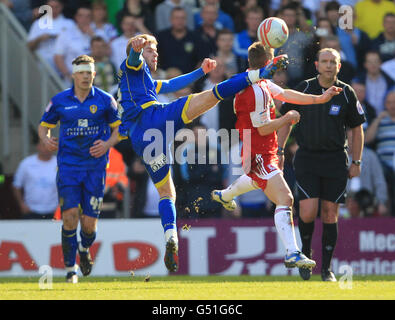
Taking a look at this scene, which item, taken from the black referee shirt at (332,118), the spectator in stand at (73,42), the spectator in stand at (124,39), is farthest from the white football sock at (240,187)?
the spectator in stand at (73,42)

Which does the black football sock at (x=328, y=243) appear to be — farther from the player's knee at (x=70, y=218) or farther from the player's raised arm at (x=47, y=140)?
the player's raised arm at (x=47, y=140)

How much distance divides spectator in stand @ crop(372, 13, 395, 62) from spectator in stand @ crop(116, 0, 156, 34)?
3626mm

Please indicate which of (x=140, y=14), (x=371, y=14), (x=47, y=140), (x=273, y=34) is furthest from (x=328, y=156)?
(x=371, y=14)

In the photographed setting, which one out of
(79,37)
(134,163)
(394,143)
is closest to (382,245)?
(394,143)

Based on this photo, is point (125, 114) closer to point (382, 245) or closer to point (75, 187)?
point (75, 187)

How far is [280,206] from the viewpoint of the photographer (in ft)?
33.1

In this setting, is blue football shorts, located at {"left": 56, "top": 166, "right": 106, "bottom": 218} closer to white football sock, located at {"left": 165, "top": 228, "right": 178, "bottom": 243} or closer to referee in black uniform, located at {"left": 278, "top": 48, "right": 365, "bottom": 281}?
white football sock, located at {"left": 165, "top": 228, "right": 178, "bottom": 243}

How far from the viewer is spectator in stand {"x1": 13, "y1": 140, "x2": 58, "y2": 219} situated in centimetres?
1395

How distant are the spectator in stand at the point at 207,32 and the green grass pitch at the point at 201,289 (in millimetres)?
3966

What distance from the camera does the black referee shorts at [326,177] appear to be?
11.2 meters

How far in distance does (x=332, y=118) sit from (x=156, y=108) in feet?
7.69

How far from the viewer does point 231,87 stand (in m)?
9.67
